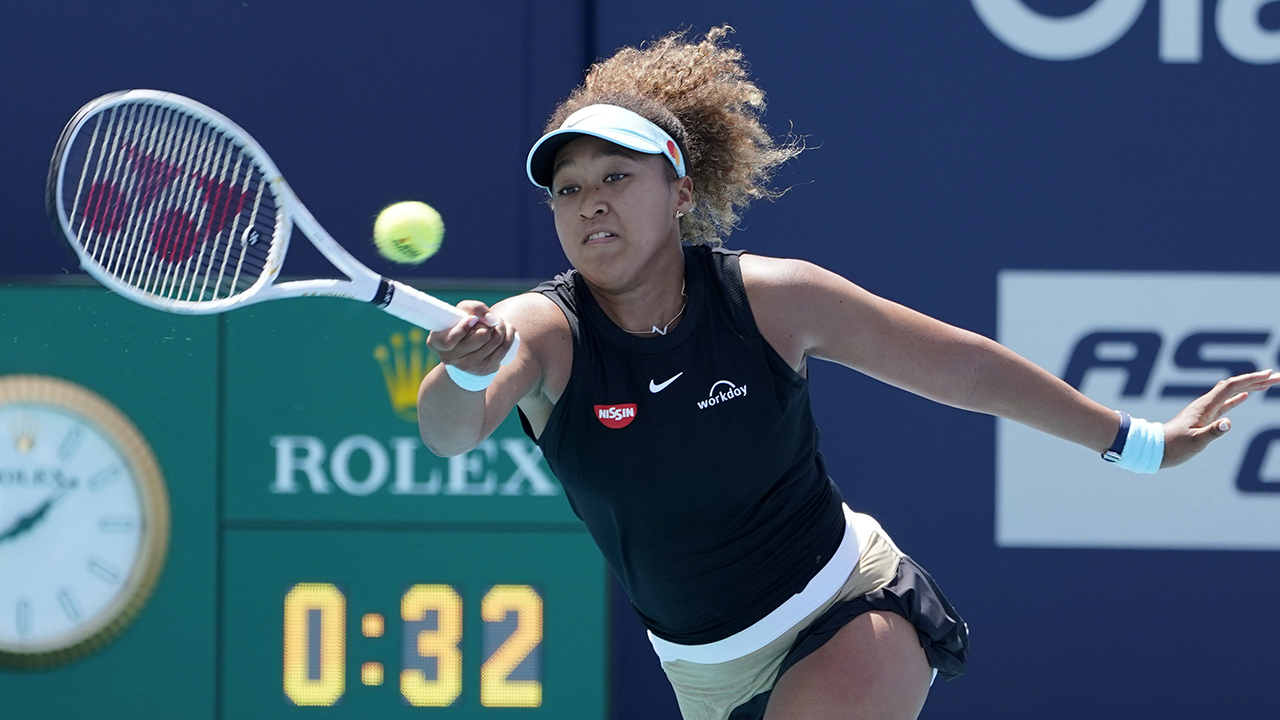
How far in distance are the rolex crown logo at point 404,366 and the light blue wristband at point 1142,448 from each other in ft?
4.90

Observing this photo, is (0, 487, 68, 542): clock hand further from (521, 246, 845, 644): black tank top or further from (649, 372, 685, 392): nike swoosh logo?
(649, 372, 685, 392): nike swoosh logo

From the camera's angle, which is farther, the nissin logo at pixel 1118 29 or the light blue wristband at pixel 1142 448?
the nissin logo at pixel 1118 29

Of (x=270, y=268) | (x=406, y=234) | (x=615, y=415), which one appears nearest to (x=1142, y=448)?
(x=615, y=415)

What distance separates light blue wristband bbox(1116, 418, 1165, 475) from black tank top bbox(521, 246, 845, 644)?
20.8 inches

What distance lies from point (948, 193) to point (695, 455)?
7.19ft

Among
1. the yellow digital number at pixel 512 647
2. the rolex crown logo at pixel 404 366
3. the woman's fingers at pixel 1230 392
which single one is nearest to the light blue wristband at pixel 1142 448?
the woman's fingers at pixel 1230 392

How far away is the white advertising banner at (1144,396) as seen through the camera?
4.01 m

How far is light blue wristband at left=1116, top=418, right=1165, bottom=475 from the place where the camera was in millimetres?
2336

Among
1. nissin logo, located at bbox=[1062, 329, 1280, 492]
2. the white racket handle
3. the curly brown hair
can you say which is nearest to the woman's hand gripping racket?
the white racket handle

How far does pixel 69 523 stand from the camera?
3143 millimetres

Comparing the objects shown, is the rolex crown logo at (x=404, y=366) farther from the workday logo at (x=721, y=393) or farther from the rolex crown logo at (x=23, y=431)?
the workday logo at (x=721, y=393)

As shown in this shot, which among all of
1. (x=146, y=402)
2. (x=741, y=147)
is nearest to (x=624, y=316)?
(x=741, y=147)

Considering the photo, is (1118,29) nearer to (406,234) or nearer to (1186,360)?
(1186,360)

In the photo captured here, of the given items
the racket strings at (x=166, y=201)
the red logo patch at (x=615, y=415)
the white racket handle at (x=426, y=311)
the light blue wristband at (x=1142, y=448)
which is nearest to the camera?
the white racket handle at (x=426, y=311)
